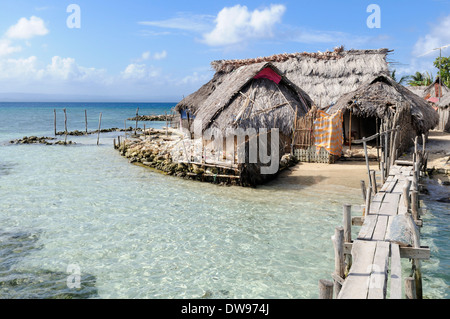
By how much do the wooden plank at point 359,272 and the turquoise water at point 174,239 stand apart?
144 cm

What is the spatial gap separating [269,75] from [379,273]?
45.0ft

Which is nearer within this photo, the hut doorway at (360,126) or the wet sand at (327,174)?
the wet sand at (327,174)

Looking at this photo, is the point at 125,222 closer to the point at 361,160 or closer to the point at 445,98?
the point at 361,160

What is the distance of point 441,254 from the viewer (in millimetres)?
7590

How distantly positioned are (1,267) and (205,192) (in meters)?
6.66

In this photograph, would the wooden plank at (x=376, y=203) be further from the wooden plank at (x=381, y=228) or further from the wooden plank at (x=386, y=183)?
the wooden plank at (x=386, y=183)

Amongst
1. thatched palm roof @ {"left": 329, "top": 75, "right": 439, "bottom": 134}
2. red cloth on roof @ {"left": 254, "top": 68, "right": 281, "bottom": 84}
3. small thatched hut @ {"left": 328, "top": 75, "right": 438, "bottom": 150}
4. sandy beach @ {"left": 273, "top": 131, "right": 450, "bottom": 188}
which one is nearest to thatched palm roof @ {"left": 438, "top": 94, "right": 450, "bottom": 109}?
small thatched hut @ {"left": 328, "top": 75, "right": 438, "bottom": 150}

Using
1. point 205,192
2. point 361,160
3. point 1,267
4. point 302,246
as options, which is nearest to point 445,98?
point 361,160

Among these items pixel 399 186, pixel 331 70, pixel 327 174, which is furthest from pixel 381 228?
pixel 331 70

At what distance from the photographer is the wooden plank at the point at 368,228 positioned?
230 inches

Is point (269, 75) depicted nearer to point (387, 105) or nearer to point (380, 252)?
point (387, 105)

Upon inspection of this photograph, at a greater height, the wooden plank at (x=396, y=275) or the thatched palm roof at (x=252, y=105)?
the thatched palm roof at (x=252, y=105)

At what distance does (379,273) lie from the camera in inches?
181

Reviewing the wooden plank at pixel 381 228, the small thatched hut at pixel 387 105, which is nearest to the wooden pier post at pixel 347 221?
the wooden plank at pixel 381 228
